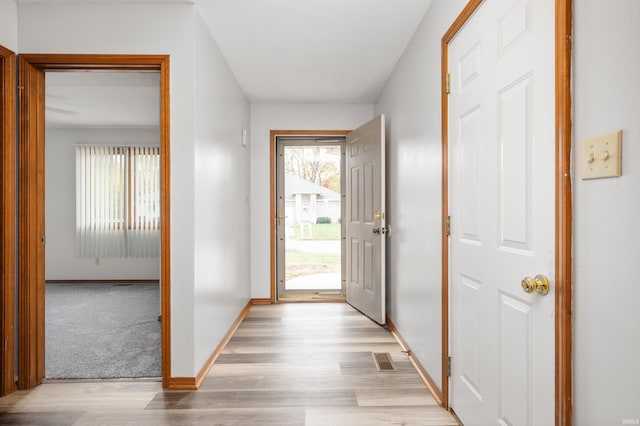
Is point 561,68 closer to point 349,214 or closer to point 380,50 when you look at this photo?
point 380,50

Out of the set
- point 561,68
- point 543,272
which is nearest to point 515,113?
point 561,68

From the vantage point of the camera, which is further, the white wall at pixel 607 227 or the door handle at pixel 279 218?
the door handle at pixel 279 218

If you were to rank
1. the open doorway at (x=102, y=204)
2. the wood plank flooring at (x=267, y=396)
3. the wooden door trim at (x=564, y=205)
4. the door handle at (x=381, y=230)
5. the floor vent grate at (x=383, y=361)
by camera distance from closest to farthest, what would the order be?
the wooden door trim at (x=564, y=205)
the wood plank flooring at (x=267, y=396)
the floor vent grate at (x=383, y=361)
the door handle at (x=381, y=230)
the open doorway at (x=102, y=204)

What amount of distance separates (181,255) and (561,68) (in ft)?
7.14

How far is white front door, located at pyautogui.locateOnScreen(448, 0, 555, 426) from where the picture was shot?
1.25 metres

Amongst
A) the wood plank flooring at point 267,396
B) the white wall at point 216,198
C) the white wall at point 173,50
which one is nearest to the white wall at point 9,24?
the white wall at point 173,50

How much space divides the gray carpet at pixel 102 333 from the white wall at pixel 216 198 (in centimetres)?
58

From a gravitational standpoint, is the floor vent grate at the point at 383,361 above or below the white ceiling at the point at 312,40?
below

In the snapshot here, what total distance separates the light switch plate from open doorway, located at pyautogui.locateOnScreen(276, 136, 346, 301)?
409 cm

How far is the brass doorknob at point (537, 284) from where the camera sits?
1.21 meters

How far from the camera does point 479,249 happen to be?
5.72 ft

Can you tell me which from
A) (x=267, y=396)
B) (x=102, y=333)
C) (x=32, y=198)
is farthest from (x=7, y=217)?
(x=267, y=396)

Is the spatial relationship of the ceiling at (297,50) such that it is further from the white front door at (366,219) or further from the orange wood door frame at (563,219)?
the orange wood door frame at (563,219)

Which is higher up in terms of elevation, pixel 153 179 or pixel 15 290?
pixel 153 179
